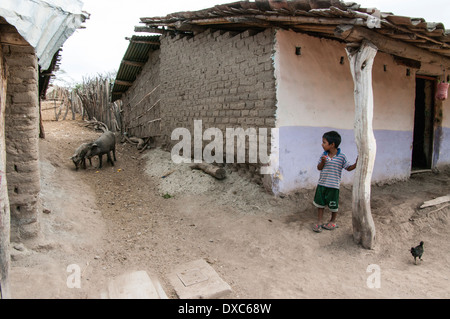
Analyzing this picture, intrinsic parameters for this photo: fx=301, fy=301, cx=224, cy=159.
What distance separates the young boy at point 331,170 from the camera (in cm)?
404

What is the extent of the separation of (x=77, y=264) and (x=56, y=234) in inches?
27.9

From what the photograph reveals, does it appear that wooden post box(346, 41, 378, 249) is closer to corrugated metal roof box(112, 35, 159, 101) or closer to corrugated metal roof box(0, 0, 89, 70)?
corrugated metal roof box(0, 0, 89, 70)

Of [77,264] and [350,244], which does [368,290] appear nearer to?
[350,244]

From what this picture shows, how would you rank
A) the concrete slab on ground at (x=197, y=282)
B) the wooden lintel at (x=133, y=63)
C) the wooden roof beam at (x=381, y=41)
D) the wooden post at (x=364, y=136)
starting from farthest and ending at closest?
the wooden lintel at (x=133, y=63), the wooden post at (x=364, y=136), the wooden roof beam at (x=381, y=41), the concrete slab on ground at (x=197, y=282)

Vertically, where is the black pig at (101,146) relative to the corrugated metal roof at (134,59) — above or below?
below

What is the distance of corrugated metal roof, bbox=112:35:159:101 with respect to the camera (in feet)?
27.1

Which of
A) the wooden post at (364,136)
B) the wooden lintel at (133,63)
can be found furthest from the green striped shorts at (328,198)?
the wooden lintel at (133,63)

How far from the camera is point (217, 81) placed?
598 cm

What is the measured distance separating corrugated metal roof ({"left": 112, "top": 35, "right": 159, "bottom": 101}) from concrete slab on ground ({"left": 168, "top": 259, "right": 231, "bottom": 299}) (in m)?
6.74

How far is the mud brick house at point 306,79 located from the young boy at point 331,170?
0.33 m

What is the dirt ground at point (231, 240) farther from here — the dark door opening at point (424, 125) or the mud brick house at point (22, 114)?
the dark door opening at point (424, 125)

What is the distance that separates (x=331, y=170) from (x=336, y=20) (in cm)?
188

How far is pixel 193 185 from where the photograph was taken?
5.96m

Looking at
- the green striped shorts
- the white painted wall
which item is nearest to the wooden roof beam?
the white painted wall
